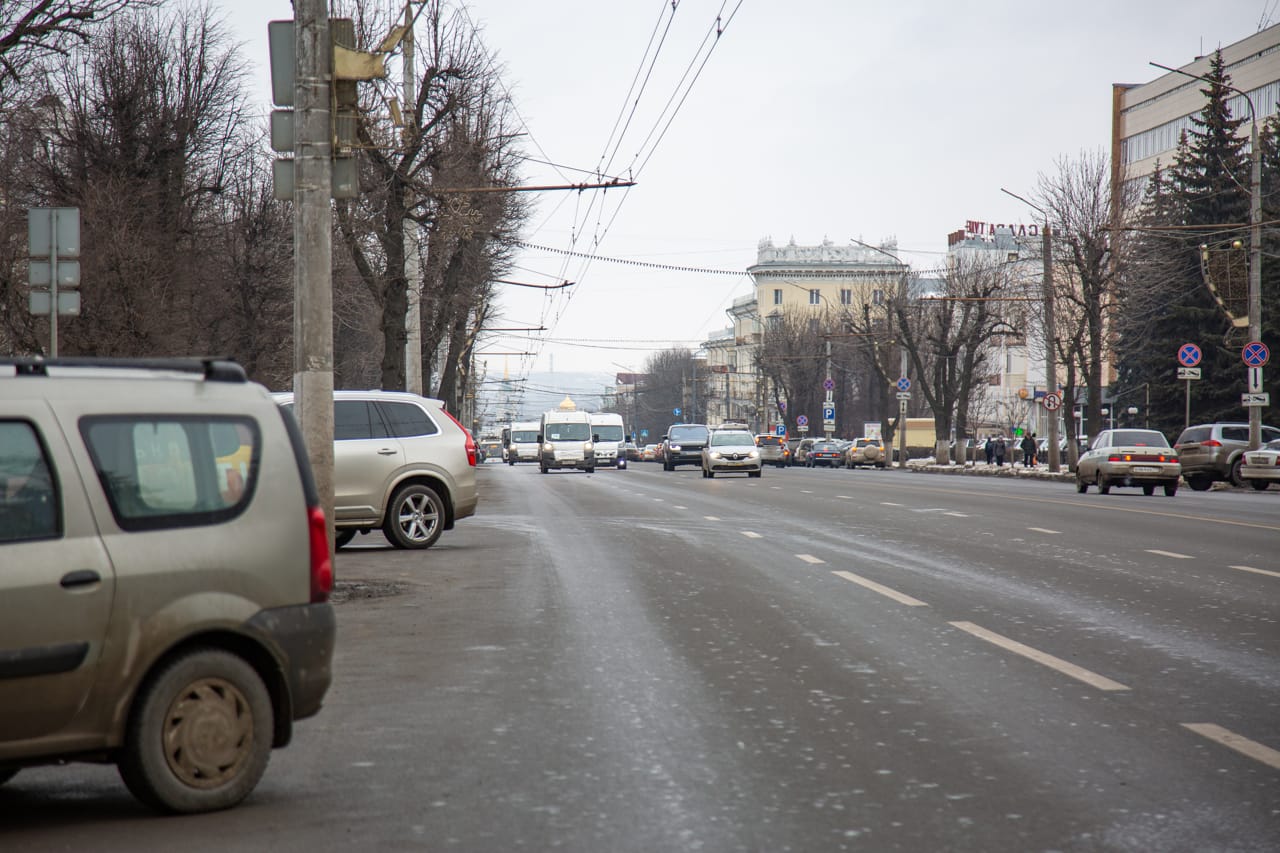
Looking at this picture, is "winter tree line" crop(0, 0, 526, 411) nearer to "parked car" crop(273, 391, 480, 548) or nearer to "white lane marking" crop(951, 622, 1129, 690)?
"parked car" crop(273, 391, 480, 548)

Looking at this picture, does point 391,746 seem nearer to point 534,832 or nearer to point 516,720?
point 516,720

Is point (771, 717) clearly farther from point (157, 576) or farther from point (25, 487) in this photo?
point (25, 487)

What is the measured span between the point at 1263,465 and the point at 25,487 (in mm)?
35466

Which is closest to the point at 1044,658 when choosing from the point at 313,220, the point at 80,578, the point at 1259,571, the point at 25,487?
the point at 80,578

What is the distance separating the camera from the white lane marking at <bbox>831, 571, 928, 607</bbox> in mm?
11703

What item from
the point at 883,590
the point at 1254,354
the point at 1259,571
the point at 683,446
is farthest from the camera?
the point at 683,446

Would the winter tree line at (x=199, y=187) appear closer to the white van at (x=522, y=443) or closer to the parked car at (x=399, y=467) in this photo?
the parked car at (x=399, y=467)

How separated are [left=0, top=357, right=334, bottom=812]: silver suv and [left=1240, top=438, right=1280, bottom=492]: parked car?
1348 inches

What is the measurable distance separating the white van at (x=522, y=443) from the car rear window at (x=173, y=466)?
3330 inches

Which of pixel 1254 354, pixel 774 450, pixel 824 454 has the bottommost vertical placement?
pixel 824 454

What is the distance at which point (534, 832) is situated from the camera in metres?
5.16

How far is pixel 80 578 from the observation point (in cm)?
523

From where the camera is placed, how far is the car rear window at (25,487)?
17.0 ft

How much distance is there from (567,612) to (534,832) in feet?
20.2
